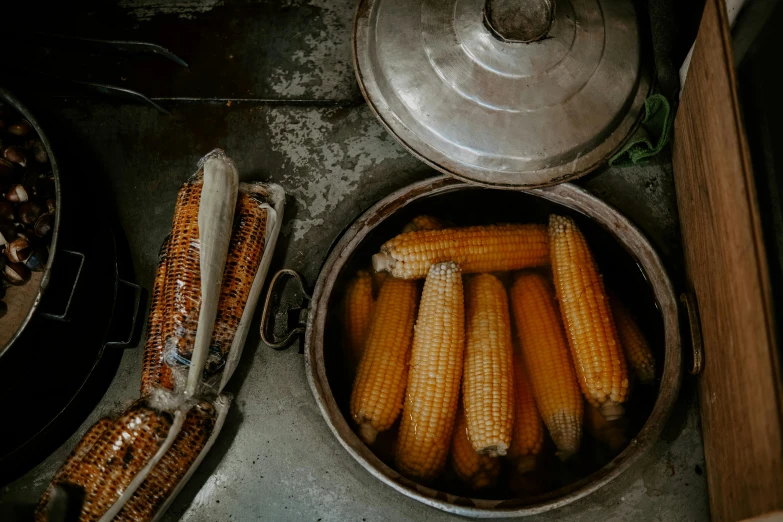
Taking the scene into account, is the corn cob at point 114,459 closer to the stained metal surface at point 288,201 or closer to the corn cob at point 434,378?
the stained metal surface at point 288,201

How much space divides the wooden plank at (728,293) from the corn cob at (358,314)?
1.32 metres

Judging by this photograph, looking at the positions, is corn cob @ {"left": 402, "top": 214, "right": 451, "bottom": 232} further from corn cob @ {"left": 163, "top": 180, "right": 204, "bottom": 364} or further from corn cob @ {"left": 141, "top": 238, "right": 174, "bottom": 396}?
corn cob @ {"left": 141, "top": 238, "right": 174, "bottom": 396}

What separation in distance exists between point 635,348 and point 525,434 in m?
0.60

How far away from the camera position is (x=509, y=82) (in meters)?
1.73

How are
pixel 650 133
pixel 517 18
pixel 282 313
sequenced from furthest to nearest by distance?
1. pixel 282 313
2. pixel 650 133
3. pixel 517 18

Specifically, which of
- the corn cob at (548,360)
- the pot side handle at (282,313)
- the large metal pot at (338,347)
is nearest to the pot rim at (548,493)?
the large metal pot at (338,347)

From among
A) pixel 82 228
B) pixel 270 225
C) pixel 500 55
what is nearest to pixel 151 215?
pixel 82 228

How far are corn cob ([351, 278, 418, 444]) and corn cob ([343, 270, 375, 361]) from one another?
0.07 meters

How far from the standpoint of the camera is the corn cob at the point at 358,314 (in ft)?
7.64

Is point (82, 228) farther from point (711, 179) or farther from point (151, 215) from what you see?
point (711, 179)

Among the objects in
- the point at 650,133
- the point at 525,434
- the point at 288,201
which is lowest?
the point at 525,434

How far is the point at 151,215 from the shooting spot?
2.49m

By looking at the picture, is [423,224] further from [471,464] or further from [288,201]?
[471,464]

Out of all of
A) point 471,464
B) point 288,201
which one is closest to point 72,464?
point 288,201
